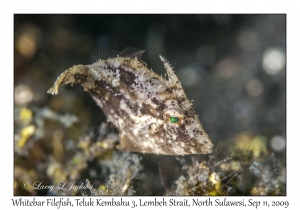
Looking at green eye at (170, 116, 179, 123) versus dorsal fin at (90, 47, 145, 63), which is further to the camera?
dorsal fin at (90, 47, 145, 63)

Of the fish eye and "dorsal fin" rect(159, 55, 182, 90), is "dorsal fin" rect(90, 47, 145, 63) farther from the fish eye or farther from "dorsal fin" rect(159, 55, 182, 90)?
the fish eye

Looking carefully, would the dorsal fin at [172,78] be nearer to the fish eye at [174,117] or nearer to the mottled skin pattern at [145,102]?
the mottled skin pattern at [145,102]

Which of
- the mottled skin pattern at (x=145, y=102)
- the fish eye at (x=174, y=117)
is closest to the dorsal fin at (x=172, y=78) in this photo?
the mottled skin pattern at (x=145, y=102)

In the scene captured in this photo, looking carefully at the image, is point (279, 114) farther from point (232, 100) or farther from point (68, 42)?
point (68, 42)

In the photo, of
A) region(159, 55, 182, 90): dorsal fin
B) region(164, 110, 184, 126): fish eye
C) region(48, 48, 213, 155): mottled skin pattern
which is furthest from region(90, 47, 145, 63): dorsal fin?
region(164, 110, 184, 126): fish eye

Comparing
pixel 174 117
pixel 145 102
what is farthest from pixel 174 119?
pixel 145 102
